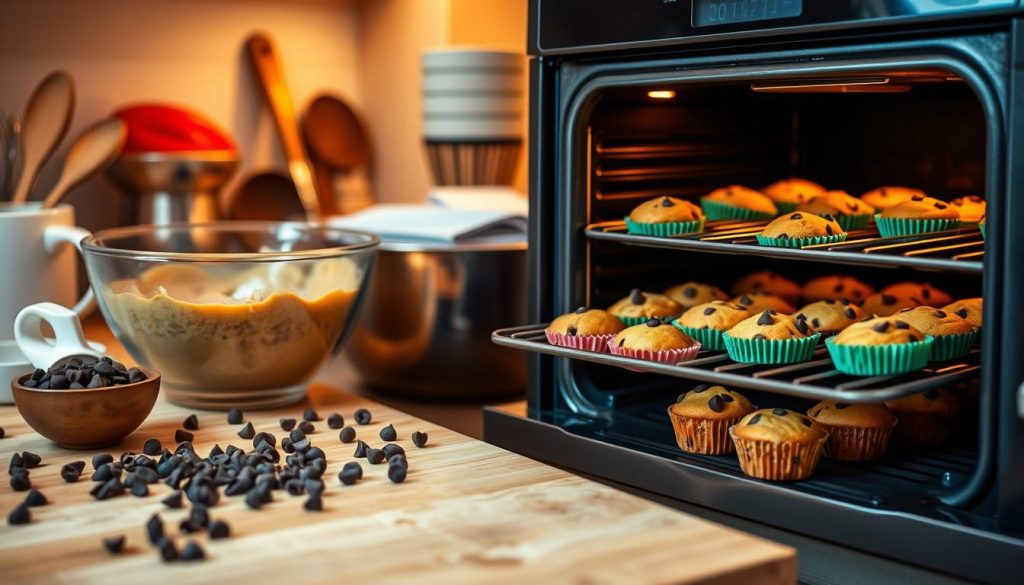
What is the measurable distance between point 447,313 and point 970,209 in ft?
2.23

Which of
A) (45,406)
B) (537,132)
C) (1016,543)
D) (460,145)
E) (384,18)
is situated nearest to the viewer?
(1016,543)

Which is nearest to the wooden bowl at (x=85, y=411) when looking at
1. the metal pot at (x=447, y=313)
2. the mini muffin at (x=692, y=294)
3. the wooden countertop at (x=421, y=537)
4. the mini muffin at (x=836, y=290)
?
the wooden countertop at (x=421, y=537)

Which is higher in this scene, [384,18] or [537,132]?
[384,18]

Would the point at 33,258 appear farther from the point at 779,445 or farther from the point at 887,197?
the point at 887,197

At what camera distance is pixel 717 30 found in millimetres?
1072

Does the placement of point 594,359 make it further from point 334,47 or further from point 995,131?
point 334,47

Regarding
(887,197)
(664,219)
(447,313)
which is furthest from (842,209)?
(447,313)

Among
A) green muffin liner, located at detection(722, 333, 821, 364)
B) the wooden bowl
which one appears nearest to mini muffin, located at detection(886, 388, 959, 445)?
green muffin liner, located at detection(722, 333, 821, 364)

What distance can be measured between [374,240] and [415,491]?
1.60 feet

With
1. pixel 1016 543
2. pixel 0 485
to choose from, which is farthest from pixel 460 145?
pixel 1016 543

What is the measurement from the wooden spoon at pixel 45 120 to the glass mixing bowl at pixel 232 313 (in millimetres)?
311

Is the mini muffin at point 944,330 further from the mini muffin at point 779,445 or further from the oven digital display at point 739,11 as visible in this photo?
the oven digital display at point 739,11

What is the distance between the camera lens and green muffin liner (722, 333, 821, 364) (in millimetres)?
1125

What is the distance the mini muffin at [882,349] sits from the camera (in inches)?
39.8
